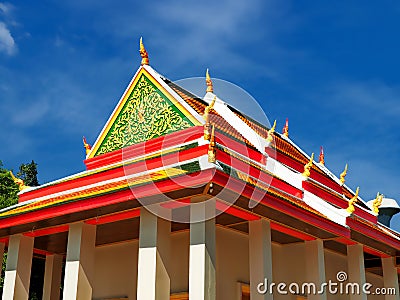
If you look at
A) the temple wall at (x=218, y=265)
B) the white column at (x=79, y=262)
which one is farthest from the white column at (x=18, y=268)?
the temple wall at (x=218, y=265)

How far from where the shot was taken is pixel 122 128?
366 inches

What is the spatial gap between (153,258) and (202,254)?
69 cm

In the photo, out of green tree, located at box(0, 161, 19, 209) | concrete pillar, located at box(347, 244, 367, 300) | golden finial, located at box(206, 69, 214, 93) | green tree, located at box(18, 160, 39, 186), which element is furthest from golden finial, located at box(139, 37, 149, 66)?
green tree, located at box(18, 160, 39, 186)

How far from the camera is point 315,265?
8.10m

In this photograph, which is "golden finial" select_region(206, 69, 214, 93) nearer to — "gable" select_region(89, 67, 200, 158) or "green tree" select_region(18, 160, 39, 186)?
"gable" select_region(89, 67, 200, 158)

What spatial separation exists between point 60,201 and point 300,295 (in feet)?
14.6

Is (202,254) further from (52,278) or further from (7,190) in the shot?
(7,190)

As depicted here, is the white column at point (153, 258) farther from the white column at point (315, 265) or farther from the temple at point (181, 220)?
the white column at point (315, 265)

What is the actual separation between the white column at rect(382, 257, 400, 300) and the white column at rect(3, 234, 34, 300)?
6263mm

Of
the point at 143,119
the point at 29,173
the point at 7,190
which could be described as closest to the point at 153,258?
the point at 143,119

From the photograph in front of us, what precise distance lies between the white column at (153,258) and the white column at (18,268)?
2.54m

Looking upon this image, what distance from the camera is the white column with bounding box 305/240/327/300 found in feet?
26.3

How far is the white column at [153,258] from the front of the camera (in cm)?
607

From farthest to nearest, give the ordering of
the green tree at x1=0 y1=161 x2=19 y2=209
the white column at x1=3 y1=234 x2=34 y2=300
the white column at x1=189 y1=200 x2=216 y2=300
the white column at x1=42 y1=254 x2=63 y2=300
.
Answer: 1. the green tree at x1=0 y1=161 x2=19 y2=209
2. the white column at x1=42 y1=254 x2=63 y2=300
3. the white column at x1=3 y1=234 x2=34 y2=300
4. the white column at x1=189 y1=200 x2=216 y2=300
